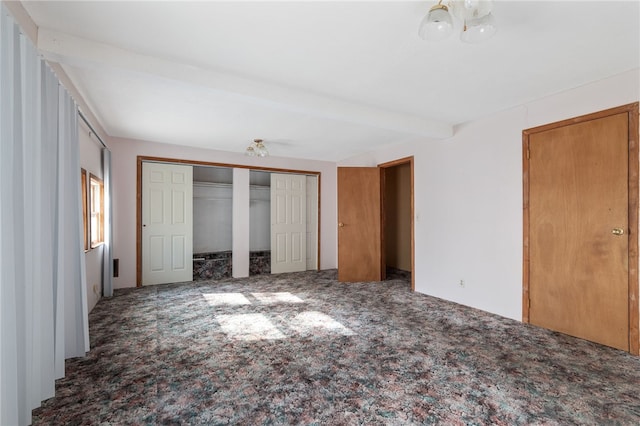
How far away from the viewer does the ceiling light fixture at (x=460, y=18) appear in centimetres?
156

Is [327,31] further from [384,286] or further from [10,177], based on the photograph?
[384,286]

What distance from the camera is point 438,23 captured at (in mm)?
1623

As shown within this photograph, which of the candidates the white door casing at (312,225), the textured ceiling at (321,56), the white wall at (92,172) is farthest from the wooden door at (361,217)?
the white wall at (92,172)

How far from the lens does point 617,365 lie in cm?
236

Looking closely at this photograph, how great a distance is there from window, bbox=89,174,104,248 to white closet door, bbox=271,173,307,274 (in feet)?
9.07

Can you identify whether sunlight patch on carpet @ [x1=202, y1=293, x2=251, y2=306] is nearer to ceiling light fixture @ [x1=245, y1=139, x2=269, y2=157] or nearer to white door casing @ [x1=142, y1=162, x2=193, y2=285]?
white door casing @ [x1=142, y1=162, x2=193, y2=285]

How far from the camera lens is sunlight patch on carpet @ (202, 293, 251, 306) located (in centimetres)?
403

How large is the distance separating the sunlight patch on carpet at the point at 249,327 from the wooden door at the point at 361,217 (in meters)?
2.34

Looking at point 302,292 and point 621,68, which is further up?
point 621,68

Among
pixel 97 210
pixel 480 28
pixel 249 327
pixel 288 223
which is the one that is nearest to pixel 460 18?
pixel 480 28

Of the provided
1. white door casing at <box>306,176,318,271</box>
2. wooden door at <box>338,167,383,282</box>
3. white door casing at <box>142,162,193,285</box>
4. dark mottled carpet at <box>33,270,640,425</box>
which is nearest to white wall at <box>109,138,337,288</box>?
white door casing at <box>142,162,193,285</box>

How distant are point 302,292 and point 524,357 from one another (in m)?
2.84

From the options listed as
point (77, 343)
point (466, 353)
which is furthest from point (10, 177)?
point (466, 353)

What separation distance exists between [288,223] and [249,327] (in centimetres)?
327
